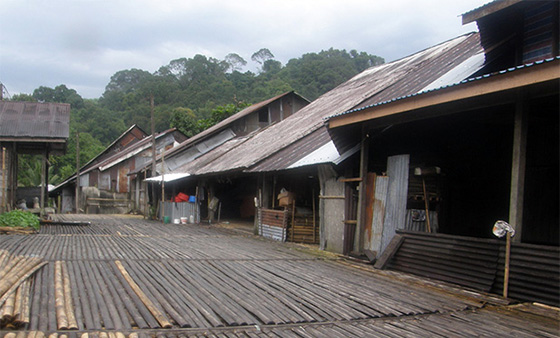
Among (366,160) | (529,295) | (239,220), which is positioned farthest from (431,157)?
(239,220)

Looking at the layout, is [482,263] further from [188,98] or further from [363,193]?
[188,98]

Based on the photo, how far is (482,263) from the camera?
6484 mm

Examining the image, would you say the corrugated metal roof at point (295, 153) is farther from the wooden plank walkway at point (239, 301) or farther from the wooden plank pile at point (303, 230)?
the wooden plank walkway at point (239, 301)

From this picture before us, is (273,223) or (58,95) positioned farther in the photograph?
(58,95)

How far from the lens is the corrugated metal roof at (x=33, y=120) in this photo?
52.2 feet

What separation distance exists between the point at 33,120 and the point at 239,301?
14.4 metres

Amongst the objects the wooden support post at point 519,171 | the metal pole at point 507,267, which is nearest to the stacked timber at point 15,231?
the metal pole at point 507,267

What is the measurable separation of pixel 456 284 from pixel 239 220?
1448 cm

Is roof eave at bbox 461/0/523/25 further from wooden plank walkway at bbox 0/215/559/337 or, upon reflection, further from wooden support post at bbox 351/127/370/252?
wooden plank walkway at bbox 0/215/559/337

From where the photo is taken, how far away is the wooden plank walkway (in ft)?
14.8

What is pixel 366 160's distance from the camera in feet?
30.7

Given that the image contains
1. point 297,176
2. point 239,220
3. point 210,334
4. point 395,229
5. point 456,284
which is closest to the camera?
point 210,334

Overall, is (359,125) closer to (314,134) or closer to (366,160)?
(366,160)

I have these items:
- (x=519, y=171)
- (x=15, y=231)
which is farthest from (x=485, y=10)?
(x=15, y=231)
